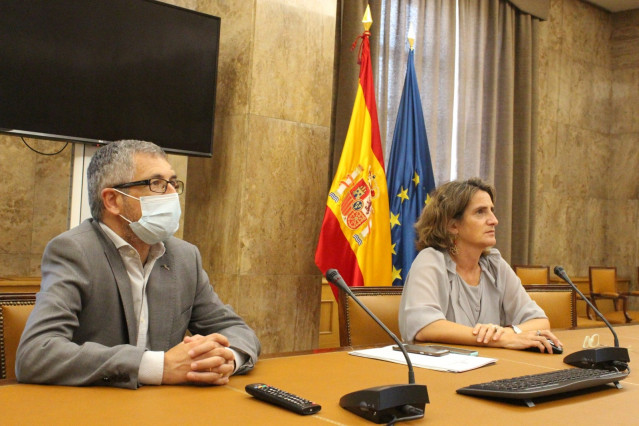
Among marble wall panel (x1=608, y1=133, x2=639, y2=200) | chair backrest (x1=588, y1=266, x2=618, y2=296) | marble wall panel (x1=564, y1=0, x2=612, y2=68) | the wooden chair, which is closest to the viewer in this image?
the wooden chair

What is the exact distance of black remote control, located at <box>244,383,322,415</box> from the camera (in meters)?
1.36

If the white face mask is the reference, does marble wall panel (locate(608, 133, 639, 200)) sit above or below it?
above

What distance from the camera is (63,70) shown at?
3.28 metres

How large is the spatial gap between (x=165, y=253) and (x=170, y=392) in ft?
1.97

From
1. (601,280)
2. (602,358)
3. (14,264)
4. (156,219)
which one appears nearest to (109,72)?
(14,264)

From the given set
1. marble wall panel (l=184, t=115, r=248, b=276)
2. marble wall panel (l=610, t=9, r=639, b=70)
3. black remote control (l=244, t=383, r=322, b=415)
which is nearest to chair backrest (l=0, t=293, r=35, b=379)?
black remote control (l=244, t=383, r=322, b=415)

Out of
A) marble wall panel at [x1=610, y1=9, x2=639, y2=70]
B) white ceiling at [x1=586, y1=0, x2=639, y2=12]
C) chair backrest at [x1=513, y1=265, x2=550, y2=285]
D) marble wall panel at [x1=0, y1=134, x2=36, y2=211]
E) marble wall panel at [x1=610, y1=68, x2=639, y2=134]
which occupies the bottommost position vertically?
chair backrest at [x1=513, y1=265, x2=550, y2=285]

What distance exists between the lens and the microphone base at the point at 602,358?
1952 mm

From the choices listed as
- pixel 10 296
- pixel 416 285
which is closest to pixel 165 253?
pixel 10 296

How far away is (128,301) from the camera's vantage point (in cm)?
182

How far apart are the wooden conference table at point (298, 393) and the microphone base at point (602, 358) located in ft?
0.27

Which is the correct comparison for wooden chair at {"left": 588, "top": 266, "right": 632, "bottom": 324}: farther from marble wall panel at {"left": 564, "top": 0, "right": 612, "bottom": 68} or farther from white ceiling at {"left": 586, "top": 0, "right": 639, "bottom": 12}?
white ceiling at {"left": 586, "top": 0, "right": 639, "bottom": 12}

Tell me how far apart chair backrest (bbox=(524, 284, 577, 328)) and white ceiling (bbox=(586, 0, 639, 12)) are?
20.7ft

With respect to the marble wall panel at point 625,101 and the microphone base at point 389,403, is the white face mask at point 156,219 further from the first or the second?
the marble wall panel at point 625,101
